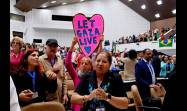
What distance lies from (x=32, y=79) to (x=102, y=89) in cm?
96

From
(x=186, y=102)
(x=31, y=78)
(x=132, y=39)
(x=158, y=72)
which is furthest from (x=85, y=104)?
(x=132, y=39)

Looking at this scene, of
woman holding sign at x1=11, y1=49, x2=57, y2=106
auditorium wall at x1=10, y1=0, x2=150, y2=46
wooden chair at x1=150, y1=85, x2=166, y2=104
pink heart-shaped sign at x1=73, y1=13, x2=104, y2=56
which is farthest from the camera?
auditorium wall at x1=10, y1=0, x2=150, y2=46

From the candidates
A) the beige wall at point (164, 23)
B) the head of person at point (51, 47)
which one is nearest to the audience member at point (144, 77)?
the head of person at point (51, 47)

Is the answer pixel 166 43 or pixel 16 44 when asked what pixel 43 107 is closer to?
pixel 16 44

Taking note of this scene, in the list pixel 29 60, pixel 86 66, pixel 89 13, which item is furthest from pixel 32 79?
pixel 89 13

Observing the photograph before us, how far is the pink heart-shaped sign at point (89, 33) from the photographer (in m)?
4.59

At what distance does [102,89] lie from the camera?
9.49 feet

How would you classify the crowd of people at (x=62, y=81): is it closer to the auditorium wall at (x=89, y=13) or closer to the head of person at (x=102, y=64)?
the head of person at (x=102, y=64)

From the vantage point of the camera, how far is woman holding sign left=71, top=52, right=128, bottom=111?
2.91 m

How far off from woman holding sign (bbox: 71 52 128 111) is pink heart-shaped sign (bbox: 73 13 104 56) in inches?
58.6

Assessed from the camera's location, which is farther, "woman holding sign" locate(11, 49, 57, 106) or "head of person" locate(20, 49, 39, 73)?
"head of person" locate(20, 49, 39, 73)

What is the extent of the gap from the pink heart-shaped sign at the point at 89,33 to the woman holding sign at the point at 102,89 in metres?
1.49

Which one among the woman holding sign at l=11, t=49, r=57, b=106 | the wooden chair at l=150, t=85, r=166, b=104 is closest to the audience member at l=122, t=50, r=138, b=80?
the wooden chair at l=150, t=85, r=166, b=104

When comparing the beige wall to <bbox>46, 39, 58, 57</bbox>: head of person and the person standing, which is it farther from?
<bbox>46, 39, 58, 57</bbox>: head of person
